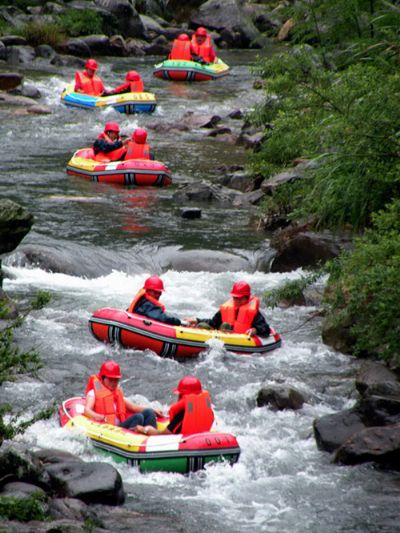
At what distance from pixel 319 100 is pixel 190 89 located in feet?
60.2

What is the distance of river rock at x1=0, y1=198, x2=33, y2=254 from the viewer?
47.8ft

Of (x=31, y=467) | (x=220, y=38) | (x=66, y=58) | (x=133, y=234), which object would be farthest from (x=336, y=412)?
(x=220, y=38)

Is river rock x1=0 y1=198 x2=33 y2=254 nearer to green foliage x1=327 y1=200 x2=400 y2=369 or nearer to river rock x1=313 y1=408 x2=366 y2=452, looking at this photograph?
green foliage x1=327 y1=200 x2=400 y2=369

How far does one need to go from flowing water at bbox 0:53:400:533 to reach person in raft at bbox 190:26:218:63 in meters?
7.14

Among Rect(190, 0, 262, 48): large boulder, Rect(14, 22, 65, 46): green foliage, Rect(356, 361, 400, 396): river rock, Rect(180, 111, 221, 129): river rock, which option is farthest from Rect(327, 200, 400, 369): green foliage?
Rect(190, 0, 262, 48): large boulder

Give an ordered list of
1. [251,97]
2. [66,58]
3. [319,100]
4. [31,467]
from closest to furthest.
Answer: [31,467] < [319,100] < [251,97] < [66,58]

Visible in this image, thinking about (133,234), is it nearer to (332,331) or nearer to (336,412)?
(332,331)

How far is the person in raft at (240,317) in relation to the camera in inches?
540

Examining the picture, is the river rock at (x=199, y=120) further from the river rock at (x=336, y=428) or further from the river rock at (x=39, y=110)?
the river rock at (x=336, y=428)

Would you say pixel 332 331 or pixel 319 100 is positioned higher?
pixel 319 100

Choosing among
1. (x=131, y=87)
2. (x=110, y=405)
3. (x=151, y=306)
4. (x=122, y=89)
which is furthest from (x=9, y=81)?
(x=110, y=405)

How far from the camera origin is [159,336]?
526 inches

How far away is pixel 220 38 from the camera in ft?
128

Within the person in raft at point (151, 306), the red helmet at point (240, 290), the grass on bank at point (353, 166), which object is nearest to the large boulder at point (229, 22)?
the grass on bank at point (353, 166)
